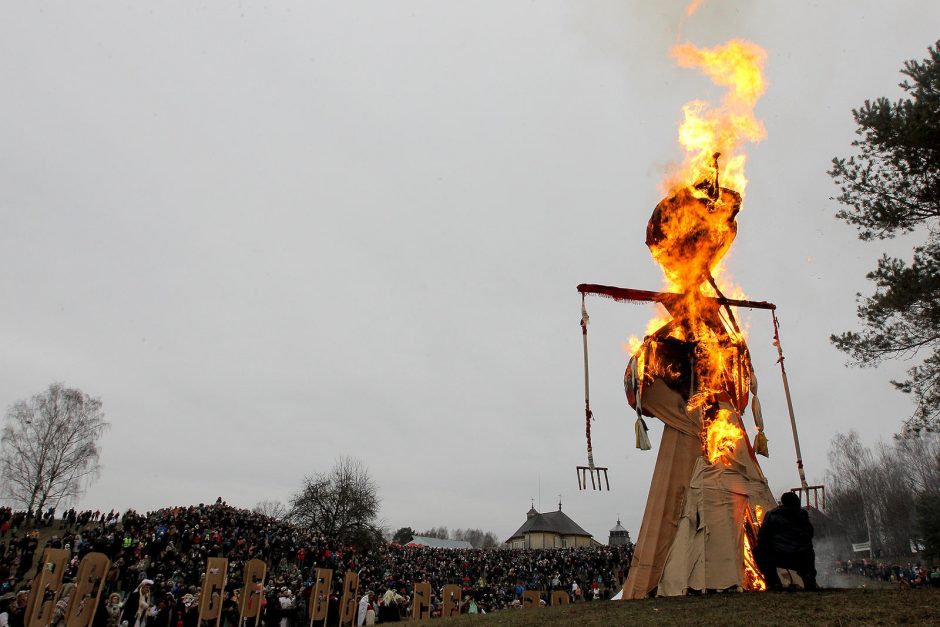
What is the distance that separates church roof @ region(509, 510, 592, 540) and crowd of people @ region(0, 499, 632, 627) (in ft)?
186

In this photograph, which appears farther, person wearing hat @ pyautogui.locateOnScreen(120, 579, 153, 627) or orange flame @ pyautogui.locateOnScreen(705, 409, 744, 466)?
orange flame @ pyautogui.locateOnScreen(705, 409, 744, 466)

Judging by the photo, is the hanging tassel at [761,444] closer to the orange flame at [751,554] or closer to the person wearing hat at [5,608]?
the orange flame at [751,554]

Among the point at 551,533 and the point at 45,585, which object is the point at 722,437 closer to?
the point at 45,585

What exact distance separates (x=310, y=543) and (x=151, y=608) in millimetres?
21825

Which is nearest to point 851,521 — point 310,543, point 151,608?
point 310,543

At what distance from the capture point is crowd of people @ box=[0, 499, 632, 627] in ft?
50.8

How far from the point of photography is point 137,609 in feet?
42.9

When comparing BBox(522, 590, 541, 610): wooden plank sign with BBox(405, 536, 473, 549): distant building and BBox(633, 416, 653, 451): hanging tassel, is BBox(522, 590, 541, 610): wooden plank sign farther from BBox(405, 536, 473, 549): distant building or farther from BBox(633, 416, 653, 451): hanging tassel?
BBox(405, 536, 473, 549): distant building

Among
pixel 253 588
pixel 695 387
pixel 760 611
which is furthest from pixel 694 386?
pixel 253 588

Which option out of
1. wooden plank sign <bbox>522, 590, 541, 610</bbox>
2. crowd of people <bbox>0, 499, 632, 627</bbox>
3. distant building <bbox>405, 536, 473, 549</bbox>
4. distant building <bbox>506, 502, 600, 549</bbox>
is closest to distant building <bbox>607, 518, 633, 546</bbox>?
distant building <bbox>506, 502, 600, 549</bbox>

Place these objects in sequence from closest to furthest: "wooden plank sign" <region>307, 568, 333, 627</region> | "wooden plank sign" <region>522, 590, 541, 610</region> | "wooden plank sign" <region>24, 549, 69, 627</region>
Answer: "wooden plank sign" <region>24, 549, 69, 627</region> → "wooden plank sign" <region>307, 568, 333, 627</region> → "wooden plank sign" <region>522, 590, 541, 610</region>

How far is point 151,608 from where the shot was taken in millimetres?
13055

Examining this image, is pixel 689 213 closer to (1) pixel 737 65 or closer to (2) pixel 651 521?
(1) pixel 737 65

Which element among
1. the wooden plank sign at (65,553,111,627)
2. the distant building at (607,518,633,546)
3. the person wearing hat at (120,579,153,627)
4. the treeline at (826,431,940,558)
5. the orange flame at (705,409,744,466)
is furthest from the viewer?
the distant building at (607,518,633,546)
